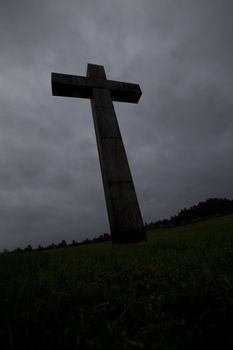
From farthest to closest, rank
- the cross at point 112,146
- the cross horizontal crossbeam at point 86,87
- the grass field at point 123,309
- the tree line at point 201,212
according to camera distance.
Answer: the tree line at point 201,212, the cross horizontal crossbeam at point 86,87, the cross at point 112,146, the grass field at point 123,309

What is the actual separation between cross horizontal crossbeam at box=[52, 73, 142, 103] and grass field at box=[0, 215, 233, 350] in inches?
259

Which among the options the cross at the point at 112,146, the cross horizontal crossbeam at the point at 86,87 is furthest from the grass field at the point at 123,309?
the cross horizontal crossbeam at the point at 86,87

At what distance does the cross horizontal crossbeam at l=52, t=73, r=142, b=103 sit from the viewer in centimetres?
780

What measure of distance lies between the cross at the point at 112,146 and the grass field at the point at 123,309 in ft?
12.1

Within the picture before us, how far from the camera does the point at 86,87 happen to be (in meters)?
7.97

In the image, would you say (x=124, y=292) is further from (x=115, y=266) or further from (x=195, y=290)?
(x=115, y=266)

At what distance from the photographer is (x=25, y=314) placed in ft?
4.46

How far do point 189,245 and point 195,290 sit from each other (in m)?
2.12

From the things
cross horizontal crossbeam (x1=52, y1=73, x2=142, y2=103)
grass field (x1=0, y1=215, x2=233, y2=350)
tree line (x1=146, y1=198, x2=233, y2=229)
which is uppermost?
cross horizontal crossbeam (x1=52, y1=73, x2=142, y2=103)

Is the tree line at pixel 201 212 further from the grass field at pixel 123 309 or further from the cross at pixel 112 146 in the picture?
the grass field at pixel 123 309

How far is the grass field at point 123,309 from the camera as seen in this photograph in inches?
45.5

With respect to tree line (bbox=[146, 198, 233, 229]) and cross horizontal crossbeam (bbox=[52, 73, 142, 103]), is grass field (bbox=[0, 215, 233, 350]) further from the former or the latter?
tree line (bbox=[146, 198, 233, 229])

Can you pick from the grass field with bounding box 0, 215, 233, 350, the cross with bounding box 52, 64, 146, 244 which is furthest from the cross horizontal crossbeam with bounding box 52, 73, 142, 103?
the grass field with bounding box 0, 215, 233, 350

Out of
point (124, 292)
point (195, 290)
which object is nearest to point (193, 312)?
point (195, 290)
